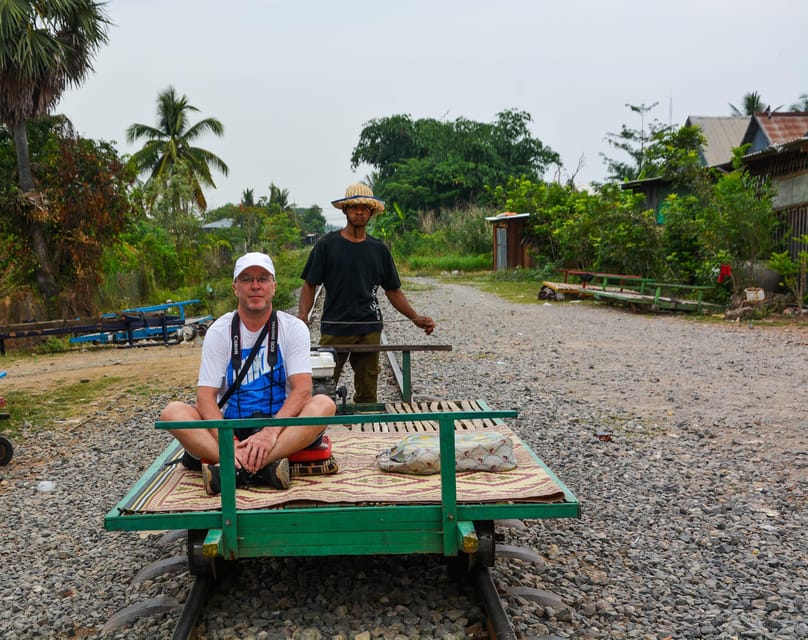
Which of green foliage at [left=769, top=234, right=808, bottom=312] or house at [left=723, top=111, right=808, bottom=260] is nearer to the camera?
green foliage at [left=769, top=234, right=808, bottom=312]

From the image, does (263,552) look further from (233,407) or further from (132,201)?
(132,201)

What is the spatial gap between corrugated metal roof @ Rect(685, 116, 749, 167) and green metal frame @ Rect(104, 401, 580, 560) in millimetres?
37908

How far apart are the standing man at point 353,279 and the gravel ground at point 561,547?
1819 millimetres

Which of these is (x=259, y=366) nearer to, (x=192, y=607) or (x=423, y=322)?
(x=192, y=607)

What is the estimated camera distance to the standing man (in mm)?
5895

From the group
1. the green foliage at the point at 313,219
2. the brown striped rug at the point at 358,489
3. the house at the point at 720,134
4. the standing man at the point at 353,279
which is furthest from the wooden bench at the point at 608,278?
the green foliage at the point at 313,219

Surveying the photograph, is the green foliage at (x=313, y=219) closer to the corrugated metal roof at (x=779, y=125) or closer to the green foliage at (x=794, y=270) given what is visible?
the corrugated metal roof at (x=779, y=125)

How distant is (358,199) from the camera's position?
18.7 ft

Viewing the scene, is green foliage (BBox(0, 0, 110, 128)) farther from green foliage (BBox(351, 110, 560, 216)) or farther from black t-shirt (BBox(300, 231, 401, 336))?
green foliage (BBox(351, 110, 560, 216))

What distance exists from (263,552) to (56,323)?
12.2 metres

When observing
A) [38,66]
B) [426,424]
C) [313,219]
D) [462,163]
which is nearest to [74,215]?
[38,66]

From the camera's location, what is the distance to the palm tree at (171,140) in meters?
43.4

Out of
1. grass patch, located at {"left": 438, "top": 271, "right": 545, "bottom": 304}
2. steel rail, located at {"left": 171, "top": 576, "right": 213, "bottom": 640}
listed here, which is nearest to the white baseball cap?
steel rail, located at {"left": 171, "top": 576, "right": 213, "bottom": 640}

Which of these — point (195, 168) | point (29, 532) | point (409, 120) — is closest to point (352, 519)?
point (29, 532)
